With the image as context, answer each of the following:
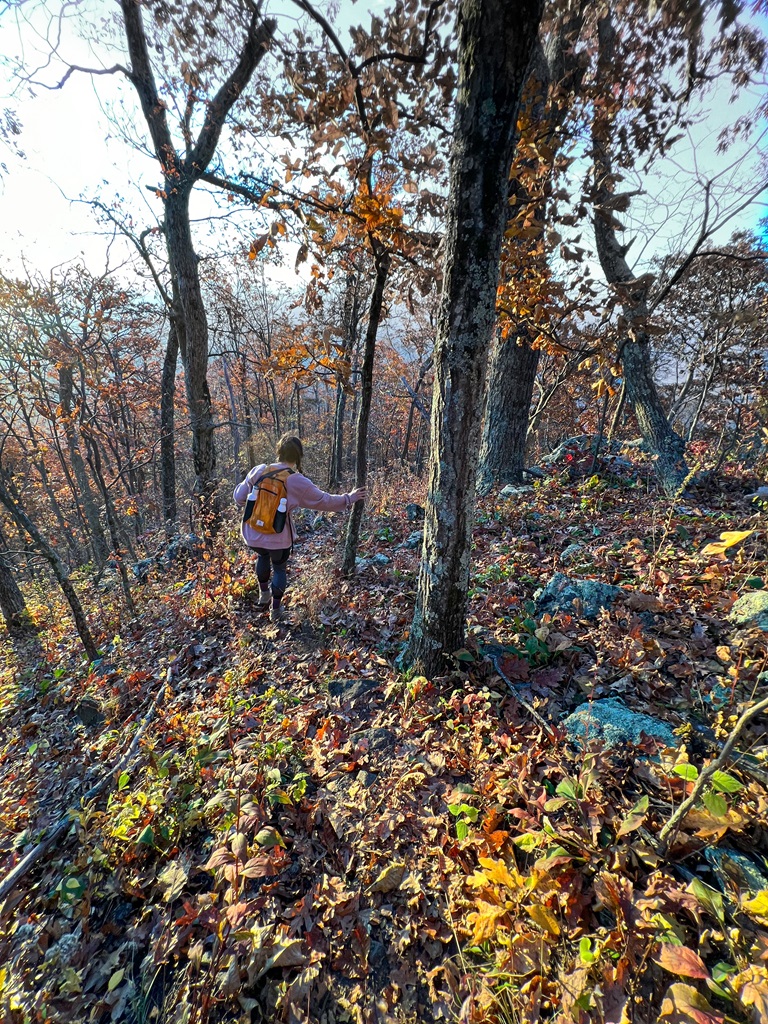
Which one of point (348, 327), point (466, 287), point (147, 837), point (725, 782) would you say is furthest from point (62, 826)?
point (348, 327)

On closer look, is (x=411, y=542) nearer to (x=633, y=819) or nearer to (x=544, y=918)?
(x=633, y=819)

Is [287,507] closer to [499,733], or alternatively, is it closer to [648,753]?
[499,733]

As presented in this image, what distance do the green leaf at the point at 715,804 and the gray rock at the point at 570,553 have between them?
126 inches

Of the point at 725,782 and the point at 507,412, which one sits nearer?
the point at 725,782

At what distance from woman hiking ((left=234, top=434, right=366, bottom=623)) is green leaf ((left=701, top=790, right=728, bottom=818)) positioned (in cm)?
392

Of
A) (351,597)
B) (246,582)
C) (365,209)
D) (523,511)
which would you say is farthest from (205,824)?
(523,511)

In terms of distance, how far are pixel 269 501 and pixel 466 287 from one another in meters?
3.26

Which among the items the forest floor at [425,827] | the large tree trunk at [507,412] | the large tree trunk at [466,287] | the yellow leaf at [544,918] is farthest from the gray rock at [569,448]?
the yellow leaf at [544,918]

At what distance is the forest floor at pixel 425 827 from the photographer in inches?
73.5

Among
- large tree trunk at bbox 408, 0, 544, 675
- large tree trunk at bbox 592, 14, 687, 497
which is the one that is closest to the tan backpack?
large tree trunk at bbox 408, 0, 544, 675

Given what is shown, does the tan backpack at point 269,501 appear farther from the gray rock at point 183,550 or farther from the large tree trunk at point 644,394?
the large tree trunk at point 644,394

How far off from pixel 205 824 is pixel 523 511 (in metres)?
5.68

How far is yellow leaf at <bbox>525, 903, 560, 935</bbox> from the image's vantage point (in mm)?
1846

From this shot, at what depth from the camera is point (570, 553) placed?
513 centimetres
